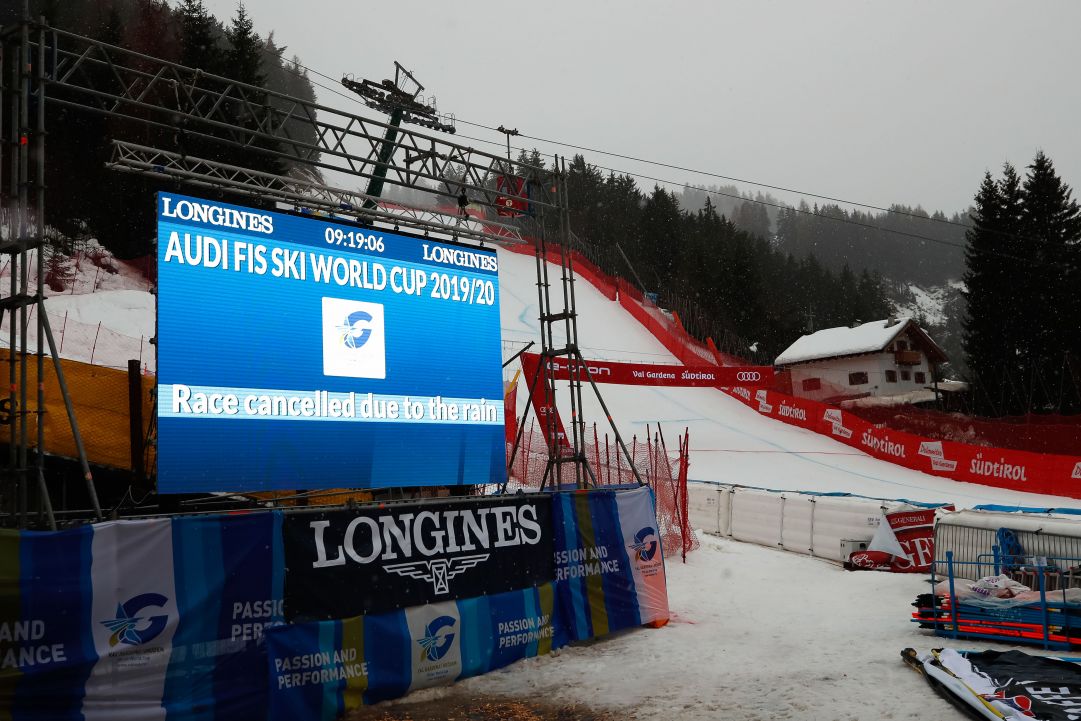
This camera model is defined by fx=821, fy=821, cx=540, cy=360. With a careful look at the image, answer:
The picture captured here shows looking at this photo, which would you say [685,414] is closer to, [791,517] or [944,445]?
[944,445]

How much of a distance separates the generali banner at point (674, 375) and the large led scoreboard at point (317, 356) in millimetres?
16824

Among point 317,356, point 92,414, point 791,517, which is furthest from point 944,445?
point 92,414

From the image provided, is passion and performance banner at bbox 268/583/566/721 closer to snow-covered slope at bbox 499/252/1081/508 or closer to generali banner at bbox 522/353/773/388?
snow-covered slope at bbox 499/252/1081/508

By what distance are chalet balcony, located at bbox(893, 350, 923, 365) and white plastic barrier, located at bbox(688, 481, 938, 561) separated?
36.4 m

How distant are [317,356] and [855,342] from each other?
154ft

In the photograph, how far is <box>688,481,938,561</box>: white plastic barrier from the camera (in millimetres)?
15680

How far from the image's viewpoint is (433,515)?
8742mm

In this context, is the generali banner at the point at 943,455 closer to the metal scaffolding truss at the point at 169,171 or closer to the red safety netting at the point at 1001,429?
the red safety netting at the point at 1001,429

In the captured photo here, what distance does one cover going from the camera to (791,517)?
55.8 feet

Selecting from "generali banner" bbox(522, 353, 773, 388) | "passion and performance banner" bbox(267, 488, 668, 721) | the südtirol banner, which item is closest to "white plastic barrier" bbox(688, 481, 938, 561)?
the südtirol banner

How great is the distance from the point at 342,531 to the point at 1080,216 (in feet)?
176

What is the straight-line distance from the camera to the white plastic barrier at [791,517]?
1568 centimetres

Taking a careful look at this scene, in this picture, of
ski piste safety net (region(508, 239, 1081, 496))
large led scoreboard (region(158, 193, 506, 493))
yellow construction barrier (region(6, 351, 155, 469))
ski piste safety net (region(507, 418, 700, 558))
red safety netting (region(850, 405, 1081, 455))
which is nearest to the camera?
large led scoreboard (region(158, 193, 506, 493))

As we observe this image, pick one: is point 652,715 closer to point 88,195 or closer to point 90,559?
point 90,559
